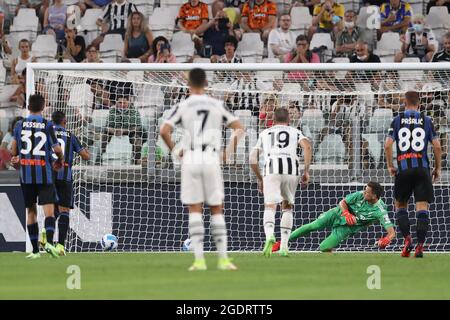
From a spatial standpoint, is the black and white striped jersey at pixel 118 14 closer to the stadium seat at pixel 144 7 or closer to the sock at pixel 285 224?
the stadium seat at pixel 144 7

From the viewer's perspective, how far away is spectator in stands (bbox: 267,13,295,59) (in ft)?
67.8

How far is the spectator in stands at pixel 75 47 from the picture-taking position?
70.8ft

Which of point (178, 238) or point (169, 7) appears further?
point (169, 7)

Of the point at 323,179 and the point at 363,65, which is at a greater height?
the point at 363,65

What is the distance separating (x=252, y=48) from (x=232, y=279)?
37.2 feet

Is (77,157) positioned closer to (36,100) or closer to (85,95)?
(85,95)

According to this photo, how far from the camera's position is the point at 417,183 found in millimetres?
14281

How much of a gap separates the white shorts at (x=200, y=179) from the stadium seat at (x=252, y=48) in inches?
416

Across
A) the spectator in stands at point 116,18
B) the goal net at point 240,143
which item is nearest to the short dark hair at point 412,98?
the goal net at point 240,143

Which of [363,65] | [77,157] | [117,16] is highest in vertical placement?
[117,16]

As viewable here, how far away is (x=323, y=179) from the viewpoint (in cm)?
1750
